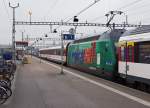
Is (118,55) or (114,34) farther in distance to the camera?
(114,34)

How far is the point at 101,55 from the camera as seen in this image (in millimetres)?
26656

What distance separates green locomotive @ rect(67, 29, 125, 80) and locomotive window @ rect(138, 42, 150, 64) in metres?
5.53

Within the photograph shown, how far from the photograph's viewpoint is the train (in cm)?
1777

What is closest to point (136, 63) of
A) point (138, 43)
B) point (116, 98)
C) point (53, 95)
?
point (138, 43)

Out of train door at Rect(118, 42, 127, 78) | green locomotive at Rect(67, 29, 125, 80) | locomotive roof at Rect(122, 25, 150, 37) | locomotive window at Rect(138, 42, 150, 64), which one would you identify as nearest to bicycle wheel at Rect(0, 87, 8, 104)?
locomotive window at Rect(138, 42, 150, 64)

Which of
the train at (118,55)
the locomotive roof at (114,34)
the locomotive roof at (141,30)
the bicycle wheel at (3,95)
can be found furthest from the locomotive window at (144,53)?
the locomotive roof at (114,34)

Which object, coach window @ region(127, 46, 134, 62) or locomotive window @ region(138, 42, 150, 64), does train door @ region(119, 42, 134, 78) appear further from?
locomotive window @ region(138, 42, 150, 64)

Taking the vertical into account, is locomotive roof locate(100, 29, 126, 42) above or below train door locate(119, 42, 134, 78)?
above

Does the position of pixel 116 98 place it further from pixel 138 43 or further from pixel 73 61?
pixel 73 61

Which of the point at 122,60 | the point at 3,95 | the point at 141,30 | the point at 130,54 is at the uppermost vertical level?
the point at 141,30

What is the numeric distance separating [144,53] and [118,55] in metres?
4.52

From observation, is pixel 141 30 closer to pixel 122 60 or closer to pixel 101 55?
pixel 122 60

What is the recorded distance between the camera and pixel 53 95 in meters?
17.6

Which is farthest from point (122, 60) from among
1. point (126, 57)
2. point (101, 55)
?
point (101, 55)
